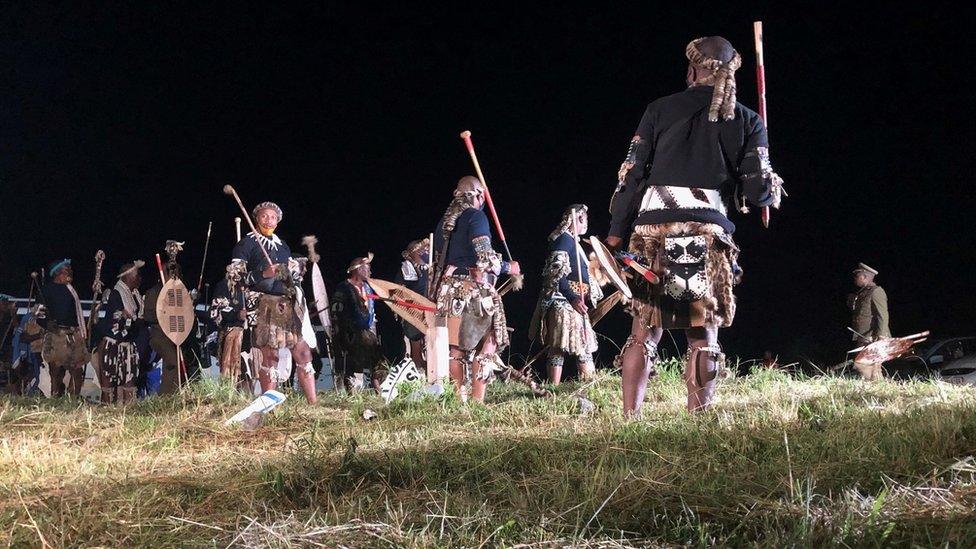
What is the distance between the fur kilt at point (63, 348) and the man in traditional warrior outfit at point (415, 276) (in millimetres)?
3785

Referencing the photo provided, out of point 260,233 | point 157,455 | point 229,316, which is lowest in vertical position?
point 157,455

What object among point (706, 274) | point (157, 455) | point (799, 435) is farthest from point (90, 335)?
point (799, 435)

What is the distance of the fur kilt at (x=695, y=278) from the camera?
4.24 meters

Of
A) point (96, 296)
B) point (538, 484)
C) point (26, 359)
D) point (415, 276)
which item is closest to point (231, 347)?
point (415, 276)

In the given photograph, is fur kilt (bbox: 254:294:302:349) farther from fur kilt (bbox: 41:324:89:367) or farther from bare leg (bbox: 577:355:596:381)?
fur kilt (bbox: 41:324:89:367)

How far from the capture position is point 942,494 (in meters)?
Answer: 2.33

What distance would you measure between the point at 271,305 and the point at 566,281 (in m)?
2.97

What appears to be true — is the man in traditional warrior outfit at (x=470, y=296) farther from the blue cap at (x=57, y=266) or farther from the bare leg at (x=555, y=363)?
the blue cap at (x=57, y=266)

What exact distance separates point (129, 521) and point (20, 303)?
13447 mm

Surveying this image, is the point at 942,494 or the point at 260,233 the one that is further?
the point at 260,233

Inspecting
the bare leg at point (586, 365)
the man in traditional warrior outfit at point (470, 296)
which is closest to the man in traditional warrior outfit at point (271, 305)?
the man in traditional warrior outfit at point (470, 296)

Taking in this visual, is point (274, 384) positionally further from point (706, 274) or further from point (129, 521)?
point (129, 521)

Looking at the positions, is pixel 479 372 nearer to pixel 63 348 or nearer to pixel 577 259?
pixel 577 259

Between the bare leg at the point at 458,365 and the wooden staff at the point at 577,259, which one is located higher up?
the wooden staff at the point at 577,259
